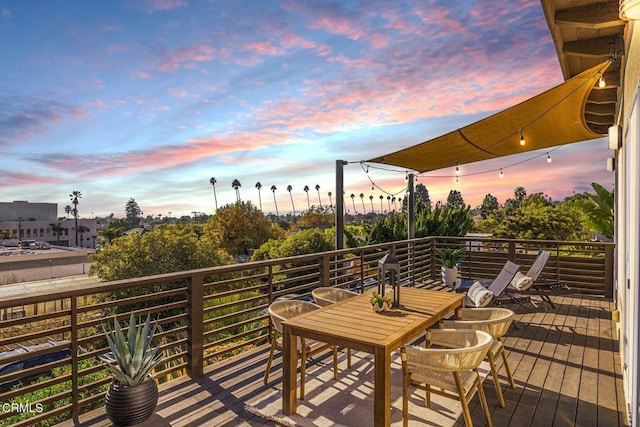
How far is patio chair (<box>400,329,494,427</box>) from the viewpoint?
2.43 m

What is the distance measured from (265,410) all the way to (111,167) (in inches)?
942

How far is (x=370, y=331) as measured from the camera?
269cm

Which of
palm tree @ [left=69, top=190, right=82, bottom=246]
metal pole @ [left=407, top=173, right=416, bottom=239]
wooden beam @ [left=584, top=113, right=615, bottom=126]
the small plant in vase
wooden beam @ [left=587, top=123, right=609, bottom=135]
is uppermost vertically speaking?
palm tree @ [left=69, top=190, right=82, bottom=246]

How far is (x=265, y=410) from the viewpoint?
9.66 feet

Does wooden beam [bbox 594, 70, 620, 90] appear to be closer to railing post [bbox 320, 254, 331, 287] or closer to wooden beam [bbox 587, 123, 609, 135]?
wooden beam [bbox 587, 123, 609, 135]

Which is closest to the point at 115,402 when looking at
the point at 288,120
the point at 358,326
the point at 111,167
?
the point at 358,326

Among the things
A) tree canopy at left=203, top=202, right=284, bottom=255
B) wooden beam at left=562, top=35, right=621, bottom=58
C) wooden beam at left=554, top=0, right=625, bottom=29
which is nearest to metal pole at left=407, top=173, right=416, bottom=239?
wooden beam at left=562, top=35, right=621, bottom=58

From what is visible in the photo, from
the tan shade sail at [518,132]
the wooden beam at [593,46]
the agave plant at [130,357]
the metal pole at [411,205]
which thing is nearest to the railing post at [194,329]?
the agave plant at [130,357]

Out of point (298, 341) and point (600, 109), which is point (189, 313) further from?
point (600, 109)

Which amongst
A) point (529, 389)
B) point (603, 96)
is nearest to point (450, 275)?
point (603, 96)

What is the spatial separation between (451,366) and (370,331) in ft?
1.86

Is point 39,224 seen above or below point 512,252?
below

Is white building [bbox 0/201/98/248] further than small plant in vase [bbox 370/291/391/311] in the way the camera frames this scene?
Yes

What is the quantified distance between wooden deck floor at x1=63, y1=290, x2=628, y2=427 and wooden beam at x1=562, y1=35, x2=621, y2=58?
9.86 feet
